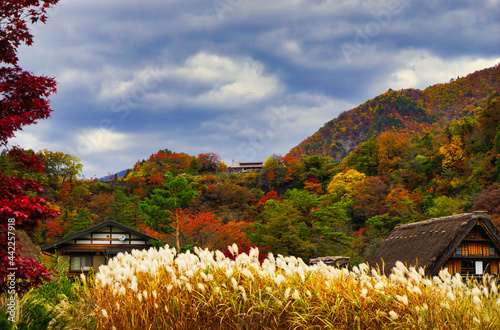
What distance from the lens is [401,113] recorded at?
104 meters

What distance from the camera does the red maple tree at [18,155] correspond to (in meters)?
5.92

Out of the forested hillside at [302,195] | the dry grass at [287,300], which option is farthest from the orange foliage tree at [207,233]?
the dry grass at [287,300]

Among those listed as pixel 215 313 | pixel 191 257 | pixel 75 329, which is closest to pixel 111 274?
pixel 75 329

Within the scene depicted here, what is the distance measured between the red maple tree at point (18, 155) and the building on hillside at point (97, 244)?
1856 cm

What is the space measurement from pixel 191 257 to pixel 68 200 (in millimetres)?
50162

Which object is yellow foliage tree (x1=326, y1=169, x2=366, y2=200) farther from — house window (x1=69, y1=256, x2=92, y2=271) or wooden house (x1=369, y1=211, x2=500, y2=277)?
house window (x1=69, y1=256, x2=92, y2=271)

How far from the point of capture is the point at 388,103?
10688cm

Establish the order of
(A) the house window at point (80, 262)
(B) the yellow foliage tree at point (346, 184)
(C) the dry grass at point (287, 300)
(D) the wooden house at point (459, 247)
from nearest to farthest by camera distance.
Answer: (C) the dry grass at point (287, 300)
(D) the wooden house at point (459, 247)
(A) the house window at point (80, 262)
(B) the yellow foliage tree at point (346, 184)

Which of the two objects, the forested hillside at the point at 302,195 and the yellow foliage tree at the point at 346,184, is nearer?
the forested hillside at the point at 302,195

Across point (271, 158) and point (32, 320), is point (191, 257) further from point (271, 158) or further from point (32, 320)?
point (271, 158)

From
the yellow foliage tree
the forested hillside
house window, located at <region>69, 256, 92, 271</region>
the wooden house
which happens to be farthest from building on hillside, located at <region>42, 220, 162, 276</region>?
the yellow foliage tree

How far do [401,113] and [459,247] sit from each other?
302ft

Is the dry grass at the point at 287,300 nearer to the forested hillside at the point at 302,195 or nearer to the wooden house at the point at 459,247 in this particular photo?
the wooden house at the point at 459,247

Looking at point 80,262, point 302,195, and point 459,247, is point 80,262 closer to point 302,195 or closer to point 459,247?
point 302,195
